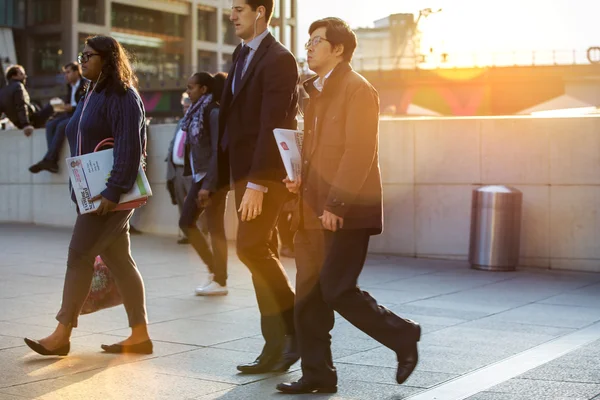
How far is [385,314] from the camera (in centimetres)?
499

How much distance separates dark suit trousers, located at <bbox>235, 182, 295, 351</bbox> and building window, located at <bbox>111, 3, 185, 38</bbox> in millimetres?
73156

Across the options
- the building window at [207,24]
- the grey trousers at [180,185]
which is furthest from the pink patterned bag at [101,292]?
the building window at [207,24]

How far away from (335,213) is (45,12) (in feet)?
238

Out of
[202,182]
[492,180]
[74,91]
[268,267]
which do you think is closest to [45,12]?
[74,91]

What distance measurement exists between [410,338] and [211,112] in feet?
13.8

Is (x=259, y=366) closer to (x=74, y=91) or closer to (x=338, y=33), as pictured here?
(x=338, y=33)

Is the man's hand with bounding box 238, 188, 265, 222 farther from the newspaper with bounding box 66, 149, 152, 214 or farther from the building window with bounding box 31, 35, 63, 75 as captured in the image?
the building window with bounding box 31, 35, 63, 75

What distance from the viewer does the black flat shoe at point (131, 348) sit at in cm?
595

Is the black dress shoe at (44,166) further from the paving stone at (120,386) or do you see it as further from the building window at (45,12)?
the building window at (45,12)

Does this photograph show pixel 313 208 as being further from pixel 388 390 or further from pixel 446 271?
pixel 446 271

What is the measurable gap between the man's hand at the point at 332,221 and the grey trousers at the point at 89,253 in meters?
1.48

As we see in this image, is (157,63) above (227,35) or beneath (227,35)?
beneath

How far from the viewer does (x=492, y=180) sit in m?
11.5

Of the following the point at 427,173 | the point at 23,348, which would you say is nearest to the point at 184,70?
the point at 427,173
